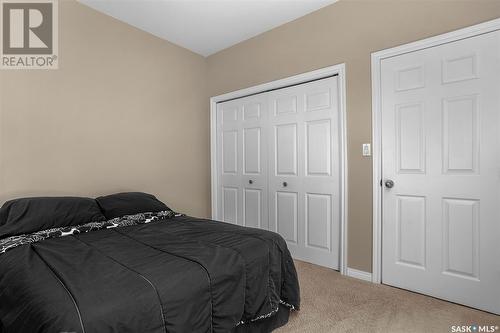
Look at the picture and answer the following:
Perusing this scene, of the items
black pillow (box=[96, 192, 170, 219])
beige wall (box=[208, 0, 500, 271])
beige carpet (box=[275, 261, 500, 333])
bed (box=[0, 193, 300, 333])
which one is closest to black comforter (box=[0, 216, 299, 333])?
bed (box=[0, 193, 300, 333])

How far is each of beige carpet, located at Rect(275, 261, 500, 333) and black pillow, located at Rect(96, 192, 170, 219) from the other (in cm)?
159

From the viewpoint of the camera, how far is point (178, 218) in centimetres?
246

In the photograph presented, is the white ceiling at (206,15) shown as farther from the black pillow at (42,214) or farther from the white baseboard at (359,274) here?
the white baseboard at (359,274)

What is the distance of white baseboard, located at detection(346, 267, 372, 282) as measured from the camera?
2439 millimetres

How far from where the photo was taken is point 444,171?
2.07m

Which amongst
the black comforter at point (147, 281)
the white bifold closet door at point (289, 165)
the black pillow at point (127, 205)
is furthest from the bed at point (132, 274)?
the white bifold closet door at point (289, 165)

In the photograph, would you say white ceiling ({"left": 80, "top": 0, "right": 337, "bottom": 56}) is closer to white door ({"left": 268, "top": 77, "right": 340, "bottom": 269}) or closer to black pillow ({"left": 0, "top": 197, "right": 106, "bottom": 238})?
white door ({"left": 268, "top": 77, "right": 340, "bottom": 269})

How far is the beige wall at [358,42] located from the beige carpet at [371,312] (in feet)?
1.15

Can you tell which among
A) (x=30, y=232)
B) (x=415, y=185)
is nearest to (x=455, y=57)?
(x=415, y=185)

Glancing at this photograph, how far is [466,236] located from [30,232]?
3176 mm

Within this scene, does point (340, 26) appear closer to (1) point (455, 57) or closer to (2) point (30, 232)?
(1) point (455, 57)

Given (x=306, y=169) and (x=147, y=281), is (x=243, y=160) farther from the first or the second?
(x=147, y=281)

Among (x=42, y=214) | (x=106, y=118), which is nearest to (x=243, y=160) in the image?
(x=106, y=118)

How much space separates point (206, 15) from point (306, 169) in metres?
1.97
